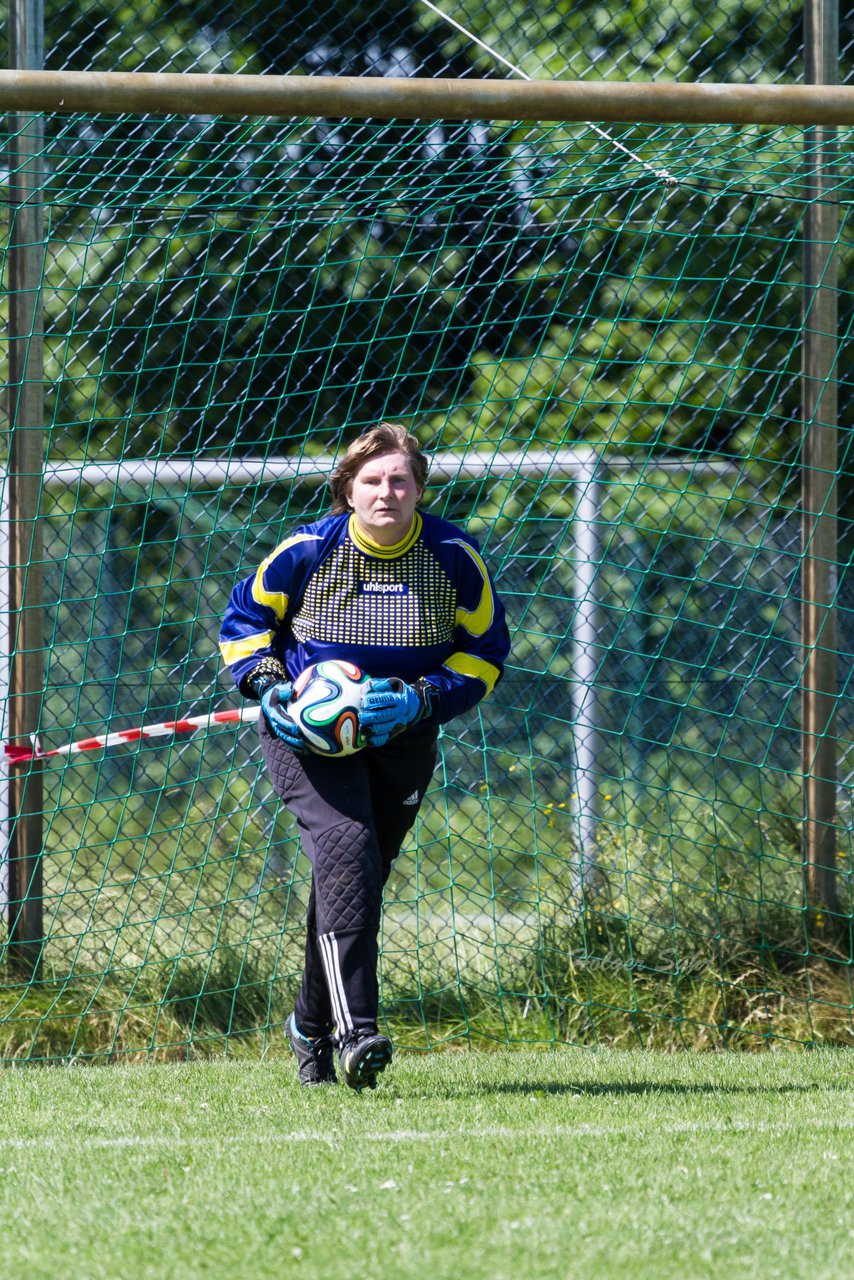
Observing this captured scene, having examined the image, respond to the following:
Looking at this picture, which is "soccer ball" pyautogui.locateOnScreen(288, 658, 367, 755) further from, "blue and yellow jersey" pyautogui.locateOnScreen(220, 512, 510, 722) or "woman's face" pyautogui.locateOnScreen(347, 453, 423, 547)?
"woman's face" pyautogui.locateOnScreen(347, 453, 423, 547)

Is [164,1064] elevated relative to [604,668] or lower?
lower

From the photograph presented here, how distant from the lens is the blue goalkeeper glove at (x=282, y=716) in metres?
3.95

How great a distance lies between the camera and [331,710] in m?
3.86

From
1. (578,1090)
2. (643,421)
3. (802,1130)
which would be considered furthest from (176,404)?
(802,1130)

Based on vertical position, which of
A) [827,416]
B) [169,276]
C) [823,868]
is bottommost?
[823,868]

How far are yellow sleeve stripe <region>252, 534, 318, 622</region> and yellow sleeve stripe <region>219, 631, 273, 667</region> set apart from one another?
8 centimetres

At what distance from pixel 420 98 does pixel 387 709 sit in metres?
1.87

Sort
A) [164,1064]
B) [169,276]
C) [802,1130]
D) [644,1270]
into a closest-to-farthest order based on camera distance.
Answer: [644,1270] < [802,1130] < [164,1064] < [169,276]

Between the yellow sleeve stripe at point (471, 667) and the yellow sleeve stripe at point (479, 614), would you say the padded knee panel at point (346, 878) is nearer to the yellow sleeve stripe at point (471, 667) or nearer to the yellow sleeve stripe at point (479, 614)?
the yellow sleeve stripe at point (471, 667)

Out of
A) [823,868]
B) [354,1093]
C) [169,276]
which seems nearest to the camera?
[354,1093]

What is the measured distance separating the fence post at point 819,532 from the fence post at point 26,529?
282 cm

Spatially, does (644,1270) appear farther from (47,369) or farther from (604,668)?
(47,369)

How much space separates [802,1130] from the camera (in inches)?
146

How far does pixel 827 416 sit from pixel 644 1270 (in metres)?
3.88
